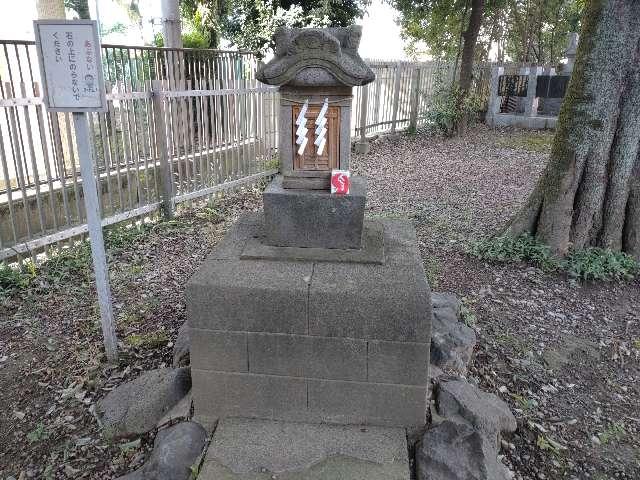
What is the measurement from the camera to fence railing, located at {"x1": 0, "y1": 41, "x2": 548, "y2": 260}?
4.88m

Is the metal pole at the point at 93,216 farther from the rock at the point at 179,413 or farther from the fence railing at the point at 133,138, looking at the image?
the fence railing at the point at 133,138

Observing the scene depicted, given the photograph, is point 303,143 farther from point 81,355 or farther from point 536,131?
point 536,131

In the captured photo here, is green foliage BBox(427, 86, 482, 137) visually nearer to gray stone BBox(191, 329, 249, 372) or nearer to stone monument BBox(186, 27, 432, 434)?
stone monument BBox(186, 27, 432, 434)

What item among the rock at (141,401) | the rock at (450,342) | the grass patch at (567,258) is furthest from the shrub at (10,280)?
the grass patch at (567,258)

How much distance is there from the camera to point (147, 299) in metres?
4.57

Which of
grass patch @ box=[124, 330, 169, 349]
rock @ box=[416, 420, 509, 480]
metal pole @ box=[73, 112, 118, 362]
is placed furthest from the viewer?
grass patch @ box=[124, 330, 169, 349]

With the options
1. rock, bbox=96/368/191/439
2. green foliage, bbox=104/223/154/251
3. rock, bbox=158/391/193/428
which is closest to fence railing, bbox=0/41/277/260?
green foliage, bbox=104/223/154/251

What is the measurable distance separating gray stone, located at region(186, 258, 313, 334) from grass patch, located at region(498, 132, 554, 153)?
10.2 meters

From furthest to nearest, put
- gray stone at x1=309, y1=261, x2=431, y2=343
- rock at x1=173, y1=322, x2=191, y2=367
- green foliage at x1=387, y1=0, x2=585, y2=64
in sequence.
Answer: green foliage at x1=387, y1=0, x2=585, y2=64 < rock at x1=173, y1=322, x2=191, y2=367 < gray stone at x1=309, y1=261, x2=431, y2=343

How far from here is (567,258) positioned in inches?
201

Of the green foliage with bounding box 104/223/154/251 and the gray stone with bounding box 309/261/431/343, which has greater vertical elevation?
the gray stone with bounding box 309/261/431/343

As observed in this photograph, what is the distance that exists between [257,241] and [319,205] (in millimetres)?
521

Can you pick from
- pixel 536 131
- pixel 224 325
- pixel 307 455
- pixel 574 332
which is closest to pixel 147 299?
pixel 224 325

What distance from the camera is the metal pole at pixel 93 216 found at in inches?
125
